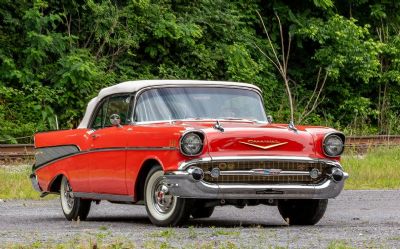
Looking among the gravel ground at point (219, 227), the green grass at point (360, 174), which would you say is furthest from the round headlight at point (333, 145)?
the green grass at point (360, 174)

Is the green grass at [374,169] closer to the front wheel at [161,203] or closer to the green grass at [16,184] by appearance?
the green grass at [16,184]

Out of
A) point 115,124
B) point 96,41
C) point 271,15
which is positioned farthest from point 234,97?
point 271,15

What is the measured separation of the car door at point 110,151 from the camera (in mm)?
12484

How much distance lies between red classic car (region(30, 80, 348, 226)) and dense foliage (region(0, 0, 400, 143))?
1183 cm

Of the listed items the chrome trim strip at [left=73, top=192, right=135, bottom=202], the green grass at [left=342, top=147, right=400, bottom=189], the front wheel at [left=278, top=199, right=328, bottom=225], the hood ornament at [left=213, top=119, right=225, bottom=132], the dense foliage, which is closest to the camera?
the hood ornament at [left=213, top=119, right=225, bottom=132]

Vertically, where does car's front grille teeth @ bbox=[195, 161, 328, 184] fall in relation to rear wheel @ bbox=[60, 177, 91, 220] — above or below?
above

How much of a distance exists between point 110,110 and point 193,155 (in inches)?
89.2

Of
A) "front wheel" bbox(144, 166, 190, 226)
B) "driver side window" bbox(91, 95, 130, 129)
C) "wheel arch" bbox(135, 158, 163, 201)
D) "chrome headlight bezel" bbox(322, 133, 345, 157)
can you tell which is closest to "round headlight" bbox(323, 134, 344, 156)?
"chrome headlight bezel" bbox(322, 133, 345, 157)

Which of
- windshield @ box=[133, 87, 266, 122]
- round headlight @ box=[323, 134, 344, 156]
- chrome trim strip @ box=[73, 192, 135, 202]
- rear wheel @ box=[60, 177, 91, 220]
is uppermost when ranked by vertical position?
windshield @ box=[133, 87, 266, 122]

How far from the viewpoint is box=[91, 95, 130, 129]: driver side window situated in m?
13.1

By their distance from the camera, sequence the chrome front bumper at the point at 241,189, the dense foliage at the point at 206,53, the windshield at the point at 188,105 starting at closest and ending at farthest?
1. the chrome front bumper at the point at 241,189
2. the windshield at the point at 188,105
3. the dense foliage at the point at 206,53

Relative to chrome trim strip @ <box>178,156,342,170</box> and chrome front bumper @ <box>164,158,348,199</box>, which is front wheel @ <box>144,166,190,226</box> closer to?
chrome front bumper @ <box>164,158,348,199</box>

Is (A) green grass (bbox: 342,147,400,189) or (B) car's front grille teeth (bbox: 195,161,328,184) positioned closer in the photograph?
(B) car's front grille teeth (bbox: 195,161,328,184)

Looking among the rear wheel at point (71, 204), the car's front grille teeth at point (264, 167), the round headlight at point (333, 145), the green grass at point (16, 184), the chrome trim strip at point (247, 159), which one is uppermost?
the round headlight at point (333, 145)
